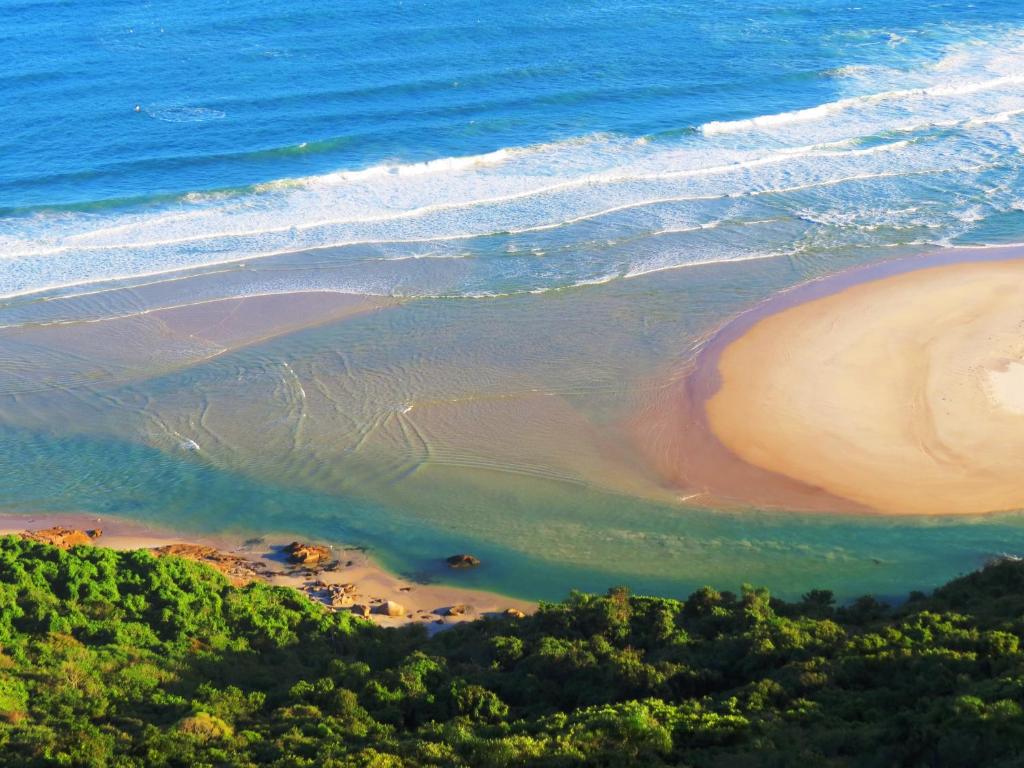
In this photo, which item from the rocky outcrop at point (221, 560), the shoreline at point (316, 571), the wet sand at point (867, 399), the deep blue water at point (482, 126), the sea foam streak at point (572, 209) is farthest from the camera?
the deep blue water at point (482, 126)

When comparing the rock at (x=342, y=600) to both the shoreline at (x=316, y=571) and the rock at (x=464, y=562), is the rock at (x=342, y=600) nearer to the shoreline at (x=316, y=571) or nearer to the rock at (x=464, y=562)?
the shoreline at (x=316, y=571)

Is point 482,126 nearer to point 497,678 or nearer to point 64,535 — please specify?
point 64,535

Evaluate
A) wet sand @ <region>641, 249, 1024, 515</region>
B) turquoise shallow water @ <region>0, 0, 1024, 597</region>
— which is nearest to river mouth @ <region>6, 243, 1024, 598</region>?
turquoise shallow water @ <region>0, 0, 1024, 597</region>

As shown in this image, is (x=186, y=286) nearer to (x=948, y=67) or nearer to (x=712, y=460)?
(x=712, y=460)

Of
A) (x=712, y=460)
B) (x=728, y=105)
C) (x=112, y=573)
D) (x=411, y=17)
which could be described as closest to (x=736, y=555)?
(x=712, y=460)

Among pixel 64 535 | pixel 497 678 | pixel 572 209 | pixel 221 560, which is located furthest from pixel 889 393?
pixel 64 535

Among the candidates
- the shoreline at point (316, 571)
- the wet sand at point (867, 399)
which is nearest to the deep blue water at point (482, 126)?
the wet sand at point (867, 399)

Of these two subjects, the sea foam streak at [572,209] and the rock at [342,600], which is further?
the sea foam streak at [572,209]
